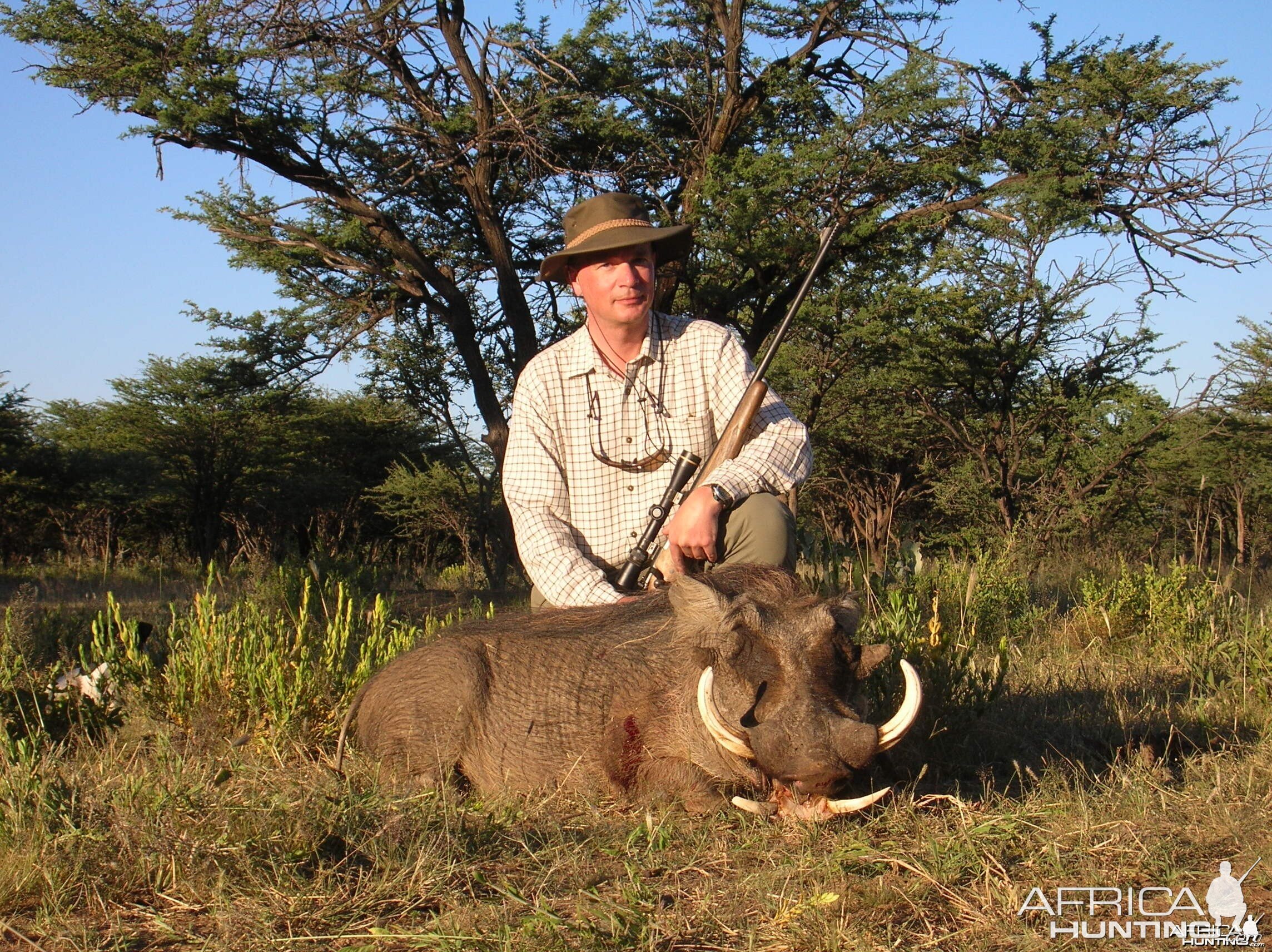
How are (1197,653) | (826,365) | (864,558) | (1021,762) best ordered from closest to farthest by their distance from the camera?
(1021,762) → (1197,653) → (864,558) → (826,365)

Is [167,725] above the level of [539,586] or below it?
below

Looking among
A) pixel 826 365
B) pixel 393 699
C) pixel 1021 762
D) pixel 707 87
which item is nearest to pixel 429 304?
pixel 707 87

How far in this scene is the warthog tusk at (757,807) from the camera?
2686 mm

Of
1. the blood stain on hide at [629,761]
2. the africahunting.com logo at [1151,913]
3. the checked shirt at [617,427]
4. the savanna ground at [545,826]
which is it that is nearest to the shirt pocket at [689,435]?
the checked shirt at [617,427]

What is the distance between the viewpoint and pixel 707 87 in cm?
916

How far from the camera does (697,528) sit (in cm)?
351

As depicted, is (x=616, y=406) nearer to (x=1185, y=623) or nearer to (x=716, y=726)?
(x=716, y=726)

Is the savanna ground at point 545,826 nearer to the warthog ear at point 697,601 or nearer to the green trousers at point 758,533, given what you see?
the warthog ear at point 697,601

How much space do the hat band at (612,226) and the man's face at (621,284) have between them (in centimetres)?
6

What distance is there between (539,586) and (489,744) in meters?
0.66

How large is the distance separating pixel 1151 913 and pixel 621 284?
2512 mm

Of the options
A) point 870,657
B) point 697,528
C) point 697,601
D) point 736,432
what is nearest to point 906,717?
point 870,657

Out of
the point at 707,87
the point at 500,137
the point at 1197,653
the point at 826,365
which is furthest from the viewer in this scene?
the point at 826,365

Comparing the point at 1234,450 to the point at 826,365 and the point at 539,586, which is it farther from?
the point at 539,586
